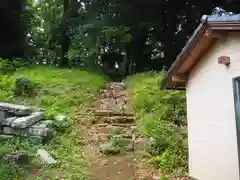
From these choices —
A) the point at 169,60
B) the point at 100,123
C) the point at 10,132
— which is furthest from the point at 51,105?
the point at 169,60

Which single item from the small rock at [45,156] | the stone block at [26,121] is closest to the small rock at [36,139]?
the stone block at [26,121]

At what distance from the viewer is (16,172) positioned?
239 inches

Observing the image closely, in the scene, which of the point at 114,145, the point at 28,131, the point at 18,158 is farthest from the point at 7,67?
the point at 18,158

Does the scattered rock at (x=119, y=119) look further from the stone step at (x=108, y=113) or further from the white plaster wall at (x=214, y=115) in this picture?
the white plaster wall at (x=214, y=115)

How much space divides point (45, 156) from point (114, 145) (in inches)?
74.0

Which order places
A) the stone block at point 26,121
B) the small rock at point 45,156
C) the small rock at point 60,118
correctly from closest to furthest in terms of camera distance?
the small rock at point 45,156
the stone block at point 26,121
the small rock at point 60,118

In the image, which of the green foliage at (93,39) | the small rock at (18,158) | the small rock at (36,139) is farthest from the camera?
the green foliage at (93,39)

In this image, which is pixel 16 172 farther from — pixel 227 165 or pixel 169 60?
pixel 169 60

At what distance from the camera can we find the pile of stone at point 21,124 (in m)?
7.96

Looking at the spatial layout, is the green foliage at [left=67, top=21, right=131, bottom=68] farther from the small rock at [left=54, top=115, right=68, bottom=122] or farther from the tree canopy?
the small rock at [left=54, top=115, right=68, bottom=122]

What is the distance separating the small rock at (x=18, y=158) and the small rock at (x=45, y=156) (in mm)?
442

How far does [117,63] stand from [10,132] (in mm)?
12233

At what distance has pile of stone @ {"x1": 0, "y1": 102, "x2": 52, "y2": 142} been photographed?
26.1 feet

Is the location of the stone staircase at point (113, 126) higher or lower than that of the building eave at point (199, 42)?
lower
